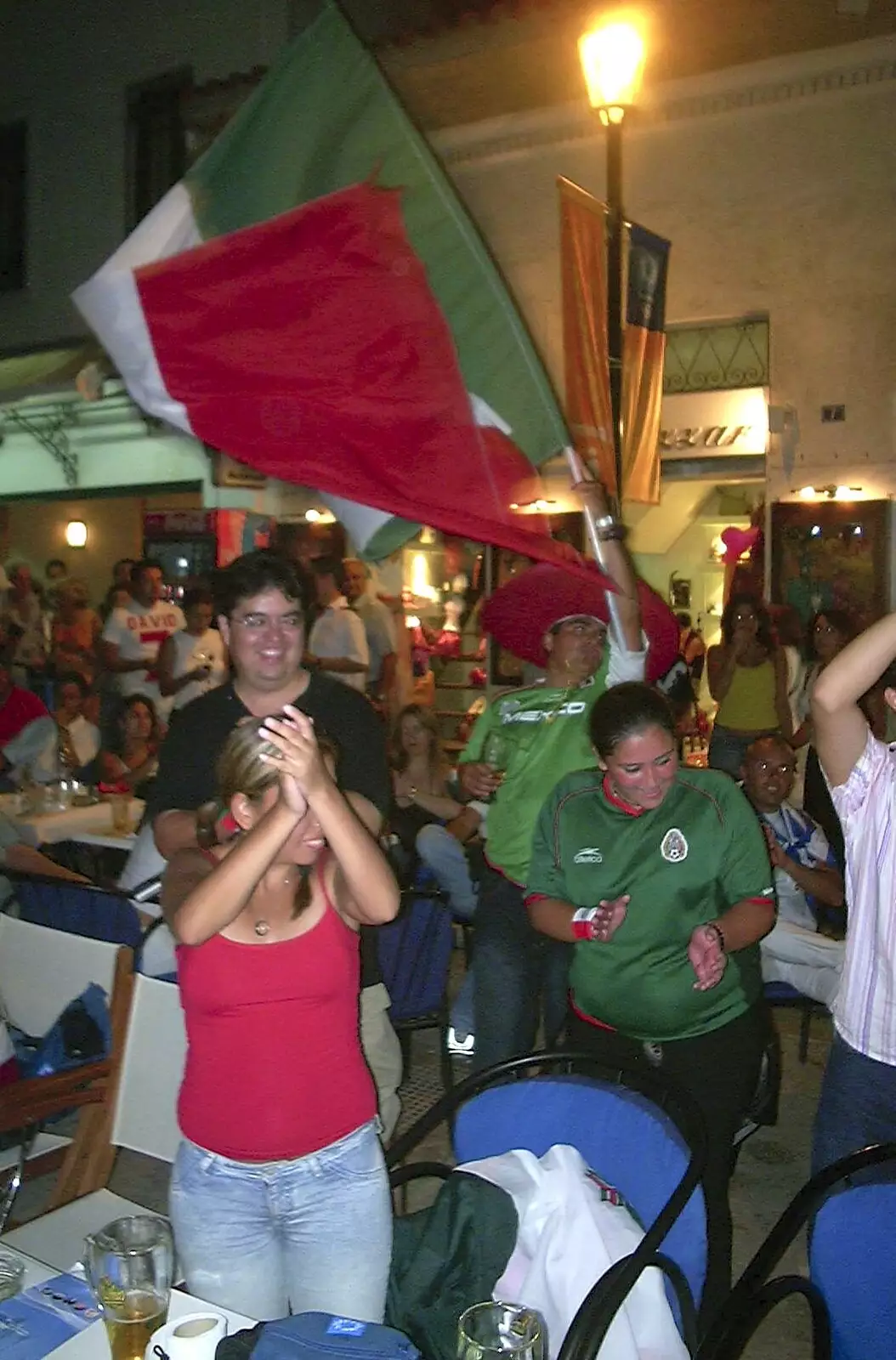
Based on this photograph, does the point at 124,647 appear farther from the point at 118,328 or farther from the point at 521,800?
the point at 118,328

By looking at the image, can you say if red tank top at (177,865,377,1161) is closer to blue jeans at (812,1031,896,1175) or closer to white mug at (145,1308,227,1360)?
white mug at (145,1308,227,1360)

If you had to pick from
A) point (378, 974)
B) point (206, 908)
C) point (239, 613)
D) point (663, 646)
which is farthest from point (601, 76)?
point (206, 908)

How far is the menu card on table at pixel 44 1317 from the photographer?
6.29 feet

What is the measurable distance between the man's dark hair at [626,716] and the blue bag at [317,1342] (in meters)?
1.69

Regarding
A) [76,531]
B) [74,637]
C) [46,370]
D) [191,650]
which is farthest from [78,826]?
[76,531]

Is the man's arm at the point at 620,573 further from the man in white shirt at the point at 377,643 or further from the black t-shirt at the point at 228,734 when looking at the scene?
the man in white shirt at the point at 377,643

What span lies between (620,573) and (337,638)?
5.29 meters

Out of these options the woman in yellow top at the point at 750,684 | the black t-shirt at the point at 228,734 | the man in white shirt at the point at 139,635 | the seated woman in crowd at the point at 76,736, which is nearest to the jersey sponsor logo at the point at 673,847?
the black t-shirt at the point at 228,734

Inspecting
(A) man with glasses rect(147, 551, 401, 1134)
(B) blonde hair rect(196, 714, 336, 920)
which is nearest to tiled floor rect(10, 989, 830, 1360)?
(A) man with glasses rect(147, 551, 401, 1134)

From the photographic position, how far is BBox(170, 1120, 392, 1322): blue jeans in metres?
2.28

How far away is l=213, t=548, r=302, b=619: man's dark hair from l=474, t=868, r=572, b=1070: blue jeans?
1.57 metres

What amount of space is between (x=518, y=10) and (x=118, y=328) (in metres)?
7.50

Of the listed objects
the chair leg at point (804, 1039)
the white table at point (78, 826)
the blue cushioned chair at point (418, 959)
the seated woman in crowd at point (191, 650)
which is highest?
the seated woman in crowd at point (191, 650)

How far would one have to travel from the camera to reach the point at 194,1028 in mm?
2428
